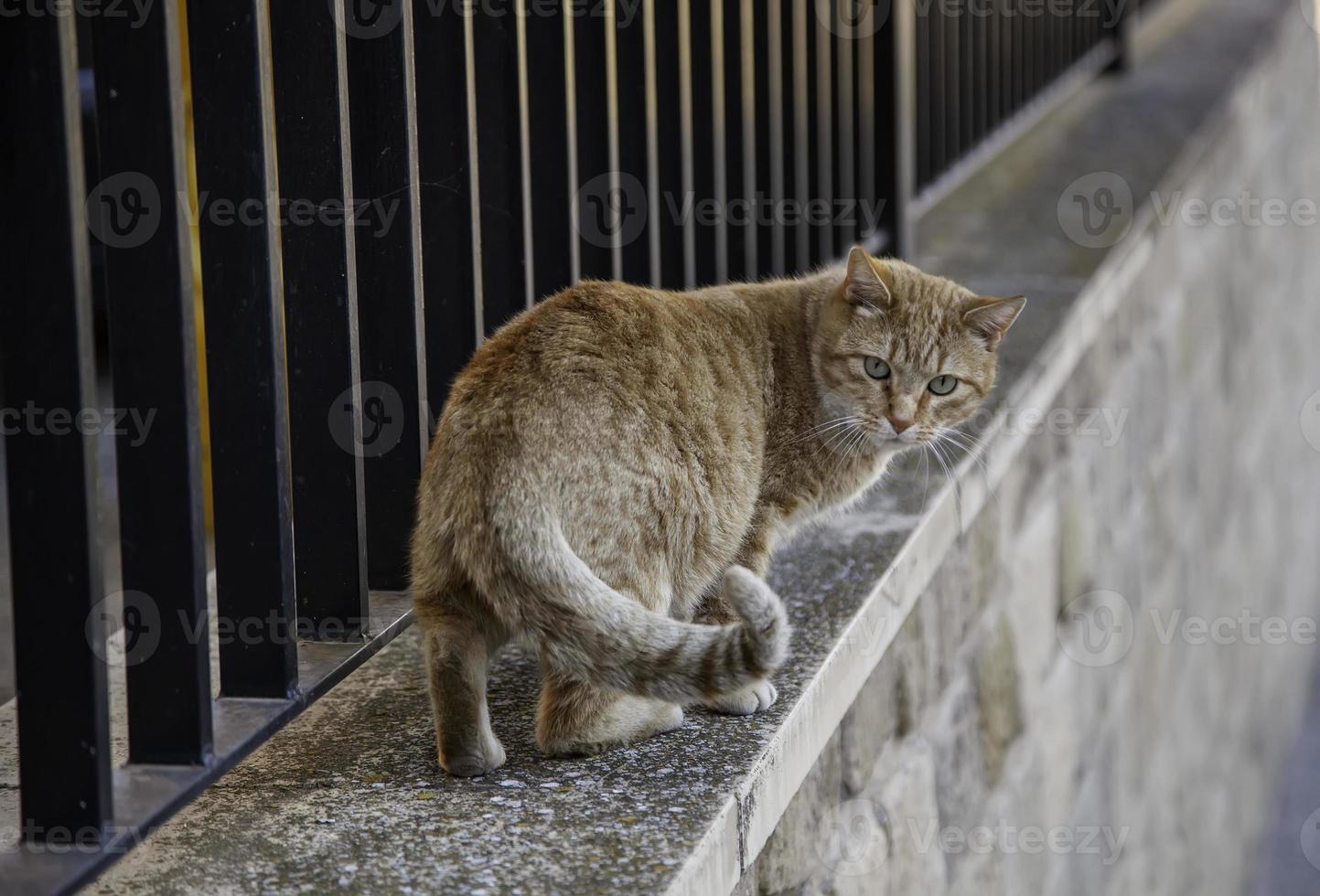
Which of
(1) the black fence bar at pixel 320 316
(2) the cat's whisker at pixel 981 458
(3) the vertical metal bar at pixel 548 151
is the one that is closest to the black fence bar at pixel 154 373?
(1) the black fence bar at pixel 320 316

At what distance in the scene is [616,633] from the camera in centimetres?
151

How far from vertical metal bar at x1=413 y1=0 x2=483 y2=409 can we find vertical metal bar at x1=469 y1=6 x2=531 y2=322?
120 mm

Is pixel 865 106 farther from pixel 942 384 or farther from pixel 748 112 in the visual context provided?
pixel 942 384

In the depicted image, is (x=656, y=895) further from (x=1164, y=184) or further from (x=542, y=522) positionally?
(x=1164, y=184)

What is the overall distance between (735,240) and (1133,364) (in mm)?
2424

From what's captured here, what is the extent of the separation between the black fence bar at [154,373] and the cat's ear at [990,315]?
4.07ft

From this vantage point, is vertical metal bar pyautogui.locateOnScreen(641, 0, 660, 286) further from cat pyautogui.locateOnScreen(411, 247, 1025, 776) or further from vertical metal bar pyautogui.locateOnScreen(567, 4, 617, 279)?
cat pyautogui.locateOnScreen(411, 247, 1025, 776)

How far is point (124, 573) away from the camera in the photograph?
138 centimetres

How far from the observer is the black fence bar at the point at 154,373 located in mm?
1292

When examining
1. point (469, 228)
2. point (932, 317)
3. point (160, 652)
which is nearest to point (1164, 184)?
point (932, 317)

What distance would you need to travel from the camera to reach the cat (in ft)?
4.99

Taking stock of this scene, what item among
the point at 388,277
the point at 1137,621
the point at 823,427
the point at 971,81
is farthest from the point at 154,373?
the point at 971,81

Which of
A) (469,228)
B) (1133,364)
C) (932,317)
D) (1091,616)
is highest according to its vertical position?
(469,228)

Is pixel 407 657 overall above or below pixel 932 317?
below
